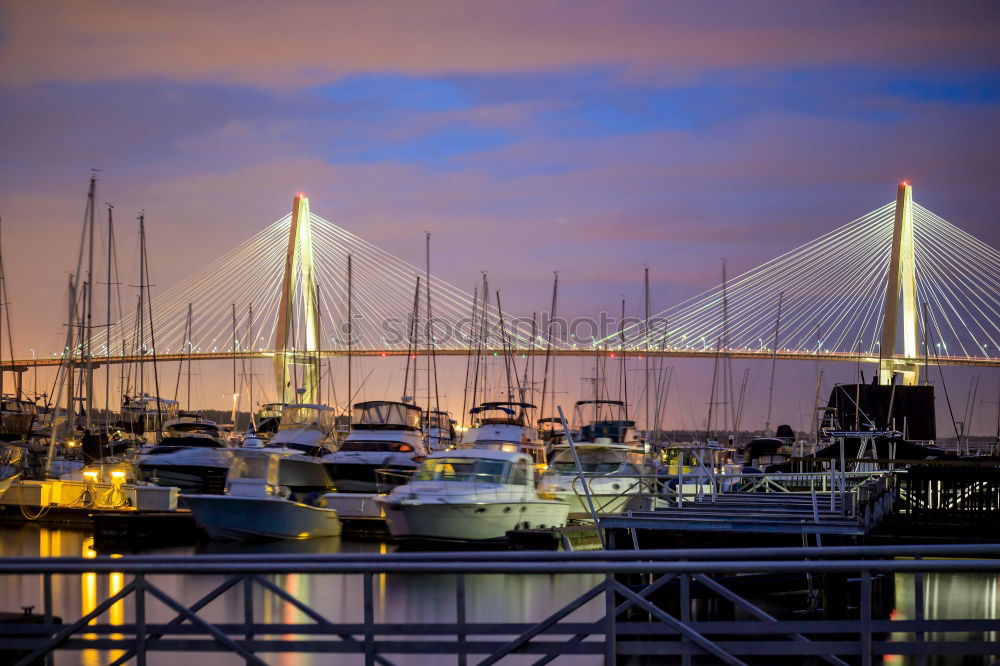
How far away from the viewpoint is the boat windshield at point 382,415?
108ft

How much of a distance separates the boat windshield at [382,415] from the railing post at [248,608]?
997 inches

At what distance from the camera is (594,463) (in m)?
27.6

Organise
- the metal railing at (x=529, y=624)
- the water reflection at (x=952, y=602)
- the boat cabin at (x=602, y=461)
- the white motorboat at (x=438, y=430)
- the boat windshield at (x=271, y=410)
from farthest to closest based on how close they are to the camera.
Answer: the boat windshield at (x=271, y=410), the white motorboat at (x=438, y=430), the boat cabin at (x=602, y=461), the water reflection at (x=952, y=602), the metal railing at (x=529, y=624)

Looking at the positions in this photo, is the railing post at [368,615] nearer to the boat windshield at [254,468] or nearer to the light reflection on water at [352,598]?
the light reflection on water at [352,598]

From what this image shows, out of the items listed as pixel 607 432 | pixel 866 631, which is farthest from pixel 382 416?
pixel 866 631

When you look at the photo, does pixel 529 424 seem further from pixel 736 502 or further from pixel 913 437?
pixel 736 502

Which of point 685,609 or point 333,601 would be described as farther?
point 333,601

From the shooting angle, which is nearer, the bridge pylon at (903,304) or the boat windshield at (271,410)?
the boat windshield at (271,410)

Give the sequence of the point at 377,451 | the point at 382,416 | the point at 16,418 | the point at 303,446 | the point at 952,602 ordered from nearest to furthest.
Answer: the point at 952,602, the point at 377,451, the point at 382,416, the point at 303,446, the point at 16,418

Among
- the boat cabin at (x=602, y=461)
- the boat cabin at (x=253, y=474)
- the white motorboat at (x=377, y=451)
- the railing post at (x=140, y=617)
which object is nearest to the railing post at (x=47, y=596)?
the railing post at (x=140, y=617)

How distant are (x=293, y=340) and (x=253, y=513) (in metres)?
25.9

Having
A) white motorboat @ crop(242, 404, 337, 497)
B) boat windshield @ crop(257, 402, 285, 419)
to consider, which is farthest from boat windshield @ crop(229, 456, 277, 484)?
boat windshield @ crop(257, 402, 285, 419)

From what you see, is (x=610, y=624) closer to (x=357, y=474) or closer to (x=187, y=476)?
(x=357, y=474)

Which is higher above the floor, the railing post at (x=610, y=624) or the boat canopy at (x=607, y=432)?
the railing post at (x=610, y=624)
